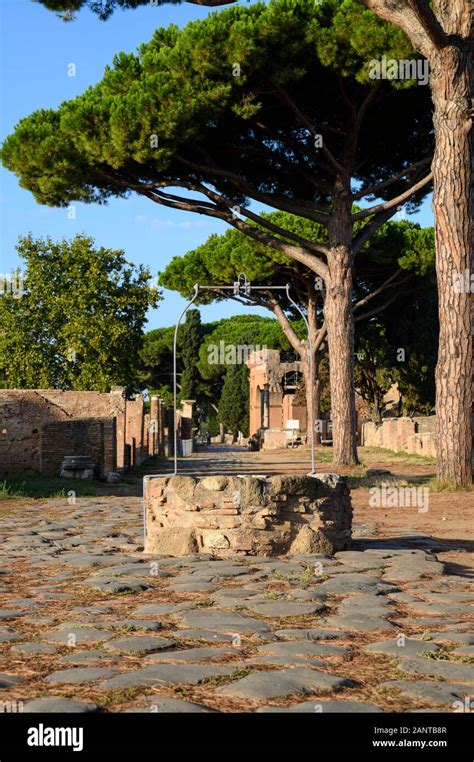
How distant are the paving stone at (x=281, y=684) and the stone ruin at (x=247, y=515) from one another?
304 centimetres

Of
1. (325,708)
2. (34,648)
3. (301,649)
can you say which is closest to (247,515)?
(301,649)

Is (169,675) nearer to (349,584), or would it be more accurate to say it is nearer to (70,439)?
(349,584)

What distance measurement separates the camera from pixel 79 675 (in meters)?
3.38

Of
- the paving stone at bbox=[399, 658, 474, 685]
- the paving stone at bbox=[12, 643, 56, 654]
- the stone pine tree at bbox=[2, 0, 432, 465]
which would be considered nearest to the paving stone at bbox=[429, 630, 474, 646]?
the paving stone at bbox=[399, 658, 474, 685]

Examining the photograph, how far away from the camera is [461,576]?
19.7 feet

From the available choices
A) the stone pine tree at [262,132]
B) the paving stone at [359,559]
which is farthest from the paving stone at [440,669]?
the stone pine tree at [262,132]

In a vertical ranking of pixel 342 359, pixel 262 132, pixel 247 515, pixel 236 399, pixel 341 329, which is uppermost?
pixel 262 132

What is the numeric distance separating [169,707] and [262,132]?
15976 mm

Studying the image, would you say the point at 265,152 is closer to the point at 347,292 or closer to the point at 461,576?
the point at 347,292

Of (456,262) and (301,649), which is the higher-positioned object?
(456,262)

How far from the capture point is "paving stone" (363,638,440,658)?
12.4 ft

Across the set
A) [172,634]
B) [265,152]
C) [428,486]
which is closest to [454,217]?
[428,486]

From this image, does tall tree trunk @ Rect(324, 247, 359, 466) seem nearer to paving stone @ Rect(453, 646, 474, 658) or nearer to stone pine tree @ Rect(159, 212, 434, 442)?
stone pine tree @ Rect(159, 212, 434, 442)

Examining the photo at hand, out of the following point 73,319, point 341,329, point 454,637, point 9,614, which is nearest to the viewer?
point 454,637
